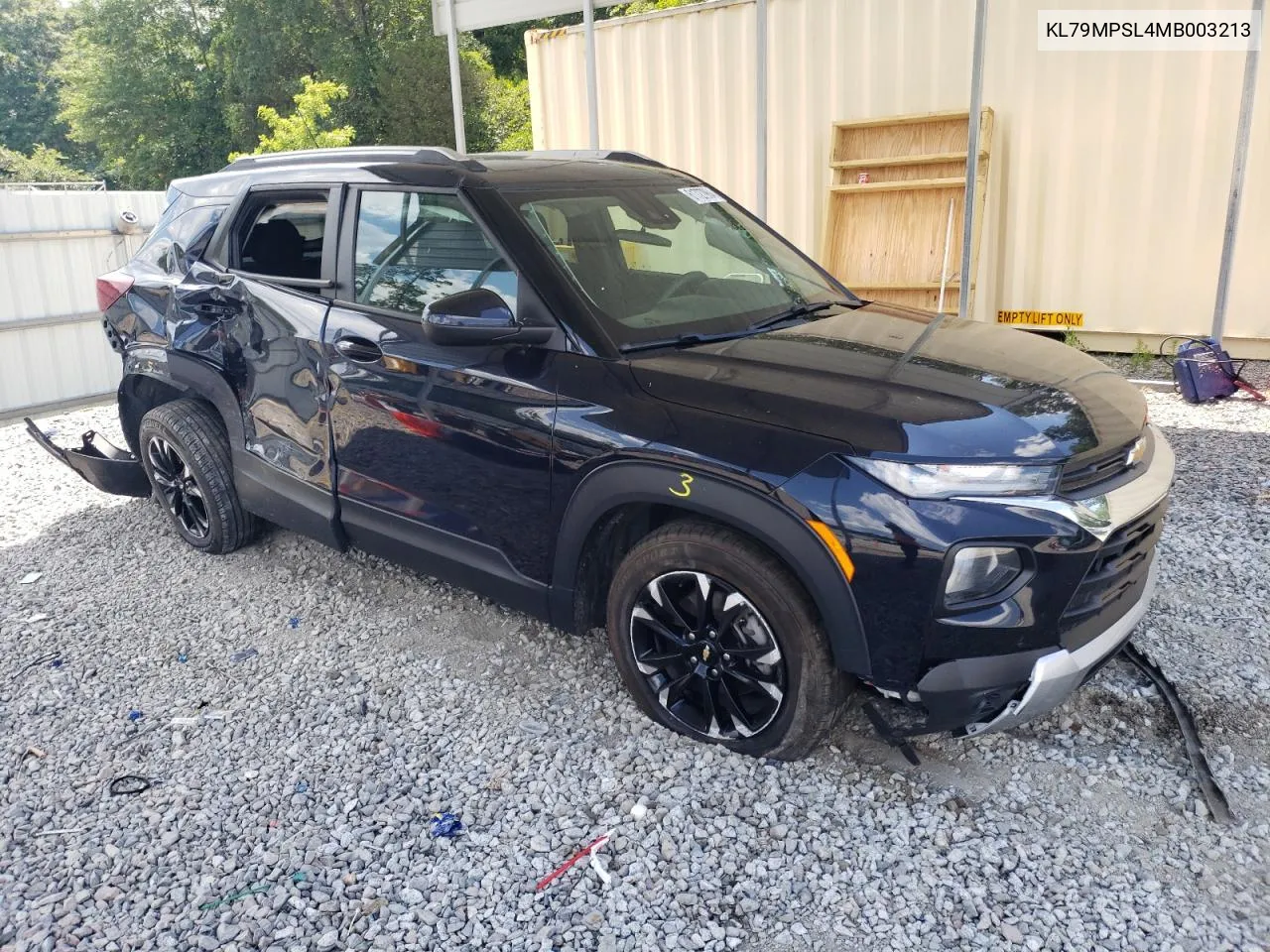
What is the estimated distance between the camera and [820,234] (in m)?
8.93

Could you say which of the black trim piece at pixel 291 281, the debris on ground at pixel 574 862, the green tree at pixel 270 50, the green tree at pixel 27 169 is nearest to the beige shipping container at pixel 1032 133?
the black trim piece at pixel 291 281

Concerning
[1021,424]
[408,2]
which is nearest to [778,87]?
[1021,424]

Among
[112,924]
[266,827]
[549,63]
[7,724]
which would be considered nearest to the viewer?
[112,924]

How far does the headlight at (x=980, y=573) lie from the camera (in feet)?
8.16

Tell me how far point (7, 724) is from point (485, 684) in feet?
5.51

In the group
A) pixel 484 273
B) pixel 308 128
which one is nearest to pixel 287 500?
pixel 484 273

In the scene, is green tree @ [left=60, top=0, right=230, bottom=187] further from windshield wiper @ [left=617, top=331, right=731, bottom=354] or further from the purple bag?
windshield wiper @ [left=617, top=331, right=731, bottom=354]

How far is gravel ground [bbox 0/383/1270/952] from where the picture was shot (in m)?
2.47

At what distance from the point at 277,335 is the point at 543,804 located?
7.23 feet

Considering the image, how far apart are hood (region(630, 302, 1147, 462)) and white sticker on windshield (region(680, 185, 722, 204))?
0.99 meters

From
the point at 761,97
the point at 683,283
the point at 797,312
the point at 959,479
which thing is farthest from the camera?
the point at 761,97

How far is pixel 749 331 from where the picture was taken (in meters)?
3.36

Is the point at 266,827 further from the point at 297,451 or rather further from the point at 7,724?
the point at 297,451

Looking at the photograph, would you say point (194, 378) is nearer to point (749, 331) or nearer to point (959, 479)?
point (749, 331)
